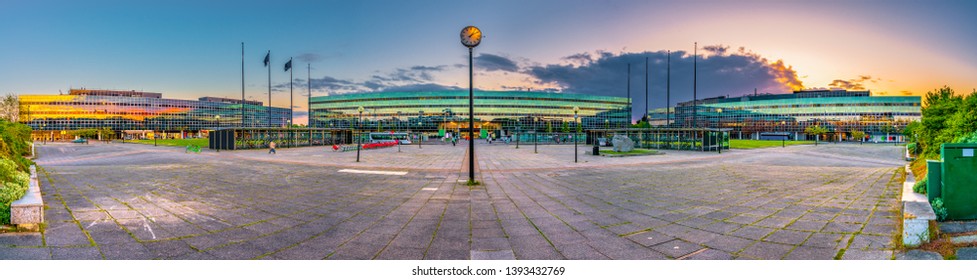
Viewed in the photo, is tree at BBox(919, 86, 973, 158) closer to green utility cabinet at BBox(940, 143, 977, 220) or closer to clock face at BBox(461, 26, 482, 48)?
green utility cabinet at BBox(940, 143, 977, 220)

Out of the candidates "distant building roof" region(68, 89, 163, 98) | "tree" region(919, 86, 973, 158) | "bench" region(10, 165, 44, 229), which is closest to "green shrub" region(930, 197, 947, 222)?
"tree" region(919, 86, 973, 158)

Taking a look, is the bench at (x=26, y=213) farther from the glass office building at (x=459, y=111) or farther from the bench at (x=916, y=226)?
the glass office building at (x=459, y=111)

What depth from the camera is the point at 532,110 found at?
108m

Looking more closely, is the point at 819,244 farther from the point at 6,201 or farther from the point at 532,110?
the point at 532,110

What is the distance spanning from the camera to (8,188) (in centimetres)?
589

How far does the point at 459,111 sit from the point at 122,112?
92.9m

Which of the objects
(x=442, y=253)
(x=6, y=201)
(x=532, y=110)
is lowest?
(x=442, y=253)

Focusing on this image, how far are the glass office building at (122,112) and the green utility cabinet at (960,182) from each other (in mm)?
118208

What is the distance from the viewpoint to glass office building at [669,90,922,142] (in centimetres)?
8869

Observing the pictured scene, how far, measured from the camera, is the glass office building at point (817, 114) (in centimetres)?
8869

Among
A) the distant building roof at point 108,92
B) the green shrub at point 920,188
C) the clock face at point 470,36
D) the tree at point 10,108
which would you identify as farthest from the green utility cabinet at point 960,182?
the distant building roof at point 108,92

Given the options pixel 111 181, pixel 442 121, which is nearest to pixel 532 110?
pixel 442 121

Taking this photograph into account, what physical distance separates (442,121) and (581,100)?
143 feet
